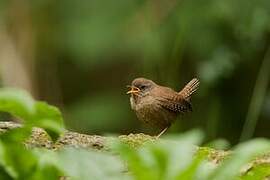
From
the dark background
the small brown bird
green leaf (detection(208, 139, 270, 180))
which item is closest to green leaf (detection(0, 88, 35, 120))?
green leaf (detection(208, 139, 270, 180))

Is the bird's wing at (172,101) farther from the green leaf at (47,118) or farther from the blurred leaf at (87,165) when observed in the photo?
the blurred leaf at (87,165)

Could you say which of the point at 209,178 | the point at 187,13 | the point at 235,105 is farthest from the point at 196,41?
the point at 209,178

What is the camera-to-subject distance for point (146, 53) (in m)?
7.30

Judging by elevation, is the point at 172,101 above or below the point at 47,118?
above

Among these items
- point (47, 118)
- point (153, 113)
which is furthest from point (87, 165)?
point (153, 113)

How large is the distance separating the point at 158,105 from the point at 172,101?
10 cm

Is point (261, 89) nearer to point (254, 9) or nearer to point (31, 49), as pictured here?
point (254, 9)

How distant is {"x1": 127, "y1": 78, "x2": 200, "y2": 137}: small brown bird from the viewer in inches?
241

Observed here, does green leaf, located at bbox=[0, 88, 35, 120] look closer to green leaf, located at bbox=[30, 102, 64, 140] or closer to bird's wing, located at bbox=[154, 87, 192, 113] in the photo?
green leaf, located at bbox=[30, 102, 64, 140]

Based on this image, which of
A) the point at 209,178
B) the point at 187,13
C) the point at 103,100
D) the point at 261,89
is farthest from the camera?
the point at 103,100

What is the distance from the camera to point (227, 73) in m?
6.91

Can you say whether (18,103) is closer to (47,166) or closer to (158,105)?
(47,166)

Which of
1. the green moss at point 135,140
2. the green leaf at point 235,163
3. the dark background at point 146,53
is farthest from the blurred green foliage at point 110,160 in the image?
the dark background at point 146,53

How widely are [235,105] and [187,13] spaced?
92cm
